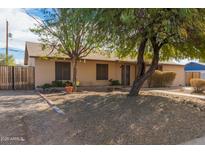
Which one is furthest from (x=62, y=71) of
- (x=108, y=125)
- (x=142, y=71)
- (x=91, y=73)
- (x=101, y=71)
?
(x=108, y=125)

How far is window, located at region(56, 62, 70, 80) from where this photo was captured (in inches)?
720

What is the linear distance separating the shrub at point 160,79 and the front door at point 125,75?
1947 millimetres

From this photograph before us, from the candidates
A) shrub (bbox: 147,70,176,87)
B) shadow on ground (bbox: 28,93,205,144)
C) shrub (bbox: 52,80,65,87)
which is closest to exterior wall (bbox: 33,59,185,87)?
shrub (bbox: 52,80,65,87)

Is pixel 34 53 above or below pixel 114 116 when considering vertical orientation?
above

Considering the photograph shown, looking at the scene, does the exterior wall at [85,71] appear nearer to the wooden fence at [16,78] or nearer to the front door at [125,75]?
the front door at [125,75]

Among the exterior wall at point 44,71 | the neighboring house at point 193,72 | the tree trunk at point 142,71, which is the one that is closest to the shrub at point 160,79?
the neighboring house at point 193,72

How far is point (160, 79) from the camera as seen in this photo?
21.4 m

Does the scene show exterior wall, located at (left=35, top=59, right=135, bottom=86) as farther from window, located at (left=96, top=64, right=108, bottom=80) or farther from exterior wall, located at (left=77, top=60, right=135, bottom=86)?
window, located at (left=96, top=64, right=108, bottom=80)

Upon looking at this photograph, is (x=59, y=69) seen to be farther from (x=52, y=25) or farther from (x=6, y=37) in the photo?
(x=6, y=37)

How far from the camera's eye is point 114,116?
6801 millimetres

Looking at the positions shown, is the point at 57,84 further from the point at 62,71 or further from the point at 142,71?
the point at 142,71

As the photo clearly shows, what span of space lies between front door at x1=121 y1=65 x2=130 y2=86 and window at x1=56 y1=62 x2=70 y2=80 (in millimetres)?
5371
